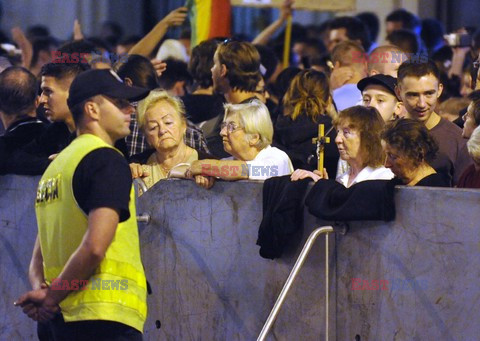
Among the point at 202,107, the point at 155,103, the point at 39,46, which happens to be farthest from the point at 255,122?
the point at 39,46

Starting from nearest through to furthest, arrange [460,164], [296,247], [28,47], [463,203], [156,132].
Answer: [463,203]
[296,247]
[460,164]
[156,132]
[28,47]

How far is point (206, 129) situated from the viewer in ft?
30.2

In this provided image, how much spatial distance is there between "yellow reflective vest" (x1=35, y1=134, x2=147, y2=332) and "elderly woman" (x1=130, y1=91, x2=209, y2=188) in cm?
234

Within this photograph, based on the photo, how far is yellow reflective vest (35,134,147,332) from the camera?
5512mm

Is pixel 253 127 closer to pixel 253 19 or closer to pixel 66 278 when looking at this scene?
pixel 66 278

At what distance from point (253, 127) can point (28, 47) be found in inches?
249

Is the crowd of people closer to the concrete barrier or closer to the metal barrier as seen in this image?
the concrete barrier

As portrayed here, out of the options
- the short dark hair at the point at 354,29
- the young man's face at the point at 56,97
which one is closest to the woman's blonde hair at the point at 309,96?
the young man's face at the point at 56,97

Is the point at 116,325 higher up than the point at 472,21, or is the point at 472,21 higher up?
the point at 472,21

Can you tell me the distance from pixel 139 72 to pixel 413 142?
2.97 meters

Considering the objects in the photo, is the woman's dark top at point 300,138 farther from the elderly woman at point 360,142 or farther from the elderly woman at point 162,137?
the elderly woman at point 360,142

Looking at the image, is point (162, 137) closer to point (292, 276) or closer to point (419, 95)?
point (419, 95)

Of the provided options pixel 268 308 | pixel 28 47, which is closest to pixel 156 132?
pixel 268 308

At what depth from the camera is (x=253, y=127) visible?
766 cm
